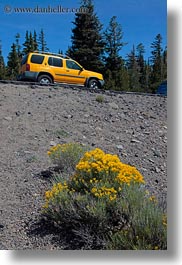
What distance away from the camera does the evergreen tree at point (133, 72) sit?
4.26 meters

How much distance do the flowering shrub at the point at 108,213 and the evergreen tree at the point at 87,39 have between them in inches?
60.2

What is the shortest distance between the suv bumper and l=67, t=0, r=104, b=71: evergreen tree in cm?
245

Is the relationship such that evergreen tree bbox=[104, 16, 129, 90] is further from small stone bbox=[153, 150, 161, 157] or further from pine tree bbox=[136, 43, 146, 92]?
small stone bbox=[153, 150, 161, 157]

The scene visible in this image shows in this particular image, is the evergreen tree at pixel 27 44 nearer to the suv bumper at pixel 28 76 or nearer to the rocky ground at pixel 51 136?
the rocky ground at pixel 51 136

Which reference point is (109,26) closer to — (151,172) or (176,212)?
(151,172)

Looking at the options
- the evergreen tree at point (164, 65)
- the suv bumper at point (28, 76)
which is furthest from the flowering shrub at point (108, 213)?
the suv bumper at point (28, 76)

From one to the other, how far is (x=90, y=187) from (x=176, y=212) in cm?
78

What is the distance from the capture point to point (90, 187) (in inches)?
131

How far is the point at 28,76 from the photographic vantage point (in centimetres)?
756

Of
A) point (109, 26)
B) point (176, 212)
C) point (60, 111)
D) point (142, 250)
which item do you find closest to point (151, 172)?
point (176, 212)

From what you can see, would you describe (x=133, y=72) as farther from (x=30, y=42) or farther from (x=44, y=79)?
(x=44, y=79)

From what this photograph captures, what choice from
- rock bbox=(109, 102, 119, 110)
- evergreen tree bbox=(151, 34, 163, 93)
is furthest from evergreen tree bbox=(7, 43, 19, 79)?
evergreen tree bbox=(151, 34, 163, 93)

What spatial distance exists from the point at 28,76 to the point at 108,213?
16.2 ft

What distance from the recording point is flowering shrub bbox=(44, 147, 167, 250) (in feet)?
9.97
